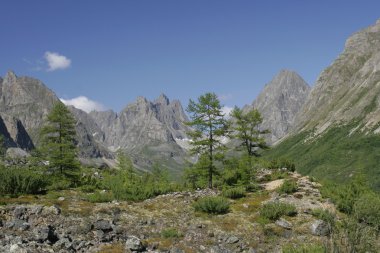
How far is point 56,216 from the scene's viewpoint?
85.0ft

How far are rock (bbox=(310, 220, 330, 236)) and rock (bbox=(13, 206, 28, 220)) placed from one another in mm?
18568

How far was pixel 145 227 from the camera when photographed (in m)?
26.0

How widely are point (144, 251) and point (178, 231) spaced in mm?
4921

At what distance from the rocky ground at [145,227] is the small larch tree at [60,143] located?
549 inches

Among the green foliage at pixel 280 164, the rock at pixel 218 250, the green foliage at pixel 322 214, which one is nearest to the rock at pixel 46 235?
the rock at pixel 218 250

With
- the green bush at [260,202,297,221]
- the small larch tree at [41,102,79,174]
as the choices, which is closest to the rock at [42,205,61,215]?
the green bush at [260,202,297,221]

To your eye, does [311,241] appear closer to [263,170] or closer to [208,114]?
[208,114]

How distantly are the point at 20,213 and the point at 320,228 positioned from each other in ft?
63.7

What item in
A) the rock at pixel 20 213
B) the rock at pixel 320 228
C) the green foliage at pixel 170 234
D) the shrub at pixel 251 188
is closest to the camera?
the green foliage at pixel 170 234

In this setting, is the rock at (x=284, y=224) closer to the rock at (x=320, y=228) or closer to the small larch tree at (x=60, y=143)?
the rock at (x=320, y=228)

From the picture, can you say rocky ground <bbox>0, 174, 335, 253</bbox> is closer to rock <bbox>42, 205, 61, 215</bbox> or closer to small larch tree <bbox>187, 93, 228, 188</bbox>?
rock <bbox>42, 205, 61, 215</bbox>

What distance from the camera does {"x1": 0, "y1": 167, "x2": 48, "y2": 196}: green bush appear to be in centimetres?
3334

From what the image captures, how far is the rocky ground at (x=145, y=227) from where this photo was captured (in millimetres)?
20422

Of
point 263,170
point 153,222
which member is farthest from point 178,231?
point 263,170
